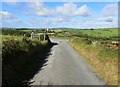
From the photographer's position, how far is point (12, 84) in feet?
42.6

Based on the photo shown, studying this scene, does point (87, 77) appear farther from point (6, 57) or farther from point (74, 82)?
point (6, 57)

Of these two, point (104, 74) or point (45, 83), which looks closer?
point (45, 83)

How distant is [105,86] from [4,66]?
17.0 ft

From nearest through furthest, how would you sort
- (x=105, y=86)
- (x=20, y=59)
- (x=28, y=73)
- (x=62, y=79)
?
(x=105, y=86) → (x=62, y=79) → (x=28, y=73) → (x=20, y=59)

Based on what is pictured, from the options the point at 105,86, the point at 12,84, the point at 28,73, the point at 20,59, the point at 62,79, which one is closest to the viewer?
the point at 12,84

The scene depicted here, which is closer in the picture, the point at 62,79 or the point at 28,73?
the point at 62,79

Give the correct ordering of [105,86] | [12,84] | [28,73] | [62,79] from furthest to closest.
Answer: [28,73]
[62,79]
[105,86]
[12,84]

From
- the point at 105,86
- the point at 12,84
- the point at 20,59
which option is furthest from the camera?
the point at 20,59

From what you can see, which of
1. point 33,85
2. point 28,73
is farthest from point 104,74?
point 33,85

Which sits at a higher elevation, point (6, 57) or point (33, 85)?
point (6, 57)

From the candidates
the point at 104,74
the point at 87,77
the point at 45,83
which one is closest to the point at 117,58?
the point at 104,74

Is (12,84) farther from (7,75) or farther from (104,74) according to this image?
(104,74)

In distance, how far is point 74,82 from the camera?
14.5 meters

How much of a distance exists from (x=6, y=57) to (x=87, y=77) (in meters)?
4.69
